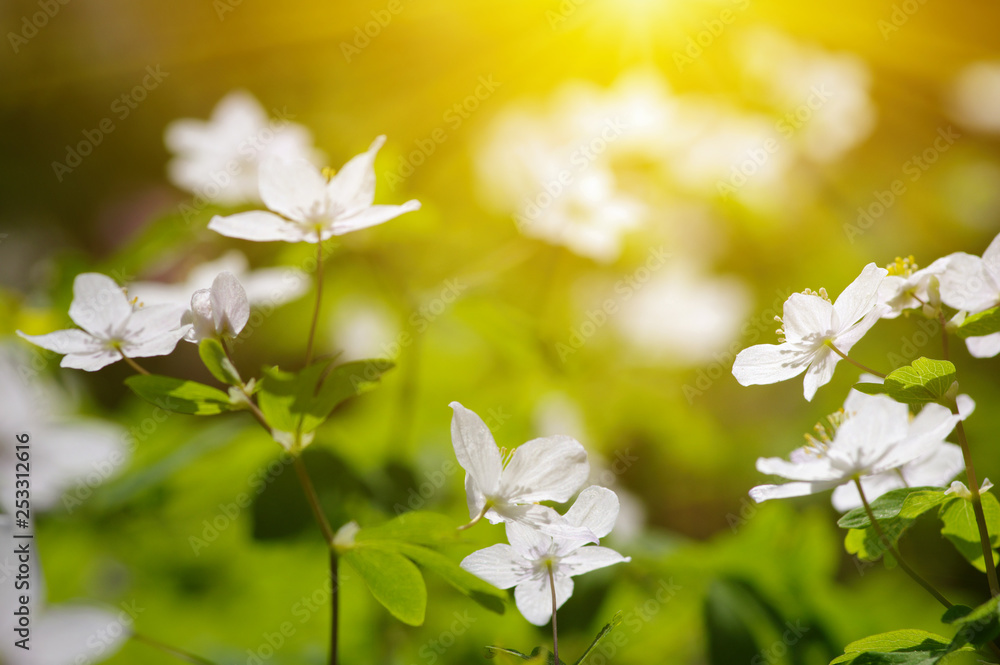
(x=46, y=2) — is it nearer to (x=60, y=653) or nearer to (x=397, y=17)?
(x=397, y=17)

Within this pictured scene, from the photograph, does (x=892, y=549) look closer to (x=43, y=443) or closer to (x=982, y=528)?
(x=982, y=528)

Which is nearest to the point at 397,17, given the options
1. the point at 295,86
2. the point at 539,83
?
the point at 295,86

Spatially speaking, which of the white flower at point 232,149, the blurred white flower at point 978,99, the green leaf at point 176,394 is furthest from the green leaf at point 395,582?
the blurred white flower at point 978,99

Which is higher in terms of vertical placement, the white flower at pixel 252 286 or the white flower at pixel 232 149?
the white flower at pixel 232 149

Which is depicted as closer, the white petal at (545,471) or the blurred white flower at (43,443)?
the white petal at (545,471)

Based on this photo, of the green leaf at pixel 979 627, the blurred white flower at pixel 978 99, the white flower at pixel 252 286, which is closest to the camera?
the green leaf at pixel 979 627

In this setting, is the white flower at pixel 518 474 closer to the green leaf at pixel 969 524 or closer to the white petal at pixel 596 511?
the white petal at pixel 596 511

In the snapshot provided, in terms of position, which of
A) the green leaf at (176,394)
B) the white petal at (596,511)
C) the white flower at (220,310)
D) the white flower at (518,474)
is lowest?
the white petal at (596,511)

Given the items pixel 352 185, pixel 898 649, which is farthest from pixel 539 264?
pixel 898 649
